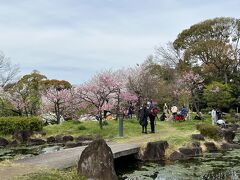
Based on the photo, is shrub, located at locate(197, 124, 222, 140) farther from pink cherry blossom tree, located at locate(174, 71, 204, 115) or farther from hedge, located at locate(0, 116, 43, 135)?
pink cherry blossom tree, located at locate(174, 71, 204, 115)

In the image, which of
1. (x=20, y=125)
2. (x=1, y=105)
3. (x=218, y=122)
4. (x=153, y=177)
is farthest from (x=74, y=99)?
(x=153, y=177)

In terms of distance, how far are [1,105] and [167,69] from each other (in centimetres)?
2789

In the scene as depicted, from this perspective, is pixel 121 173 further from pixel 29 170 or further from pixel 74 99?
pixel 74 99

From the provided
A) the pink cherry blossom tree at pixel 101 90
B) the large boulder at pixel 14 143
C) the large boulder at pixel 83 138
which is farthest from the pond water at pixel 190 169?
the pink cherry blossom tree at pixel 101 90

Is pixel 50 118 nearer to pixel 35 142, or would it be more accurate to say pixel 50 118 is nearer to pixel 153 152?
pixel 35 142

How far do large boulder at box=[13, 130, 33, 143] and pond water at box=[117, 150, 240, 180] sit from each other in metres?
12.8

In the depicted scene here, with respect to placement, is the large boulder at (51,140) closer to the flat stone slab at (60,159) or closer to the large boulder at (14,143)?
the large boulder at (14,143)

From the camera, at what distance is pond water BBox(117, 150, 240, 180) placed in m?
13.9

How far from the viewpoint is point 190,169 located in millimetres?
15266

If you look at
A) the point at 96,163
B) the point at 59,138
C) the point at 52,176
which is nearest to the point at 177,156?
the point at 96,163

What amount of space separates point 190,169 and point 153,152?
10.8ft

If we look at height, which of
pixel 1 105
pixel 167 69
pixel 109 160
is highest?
pixel 167 69

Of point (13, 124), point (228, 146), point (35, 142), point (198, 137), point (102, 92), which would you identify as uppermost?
point (102, 92)

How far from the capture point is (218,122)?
1261 inches
